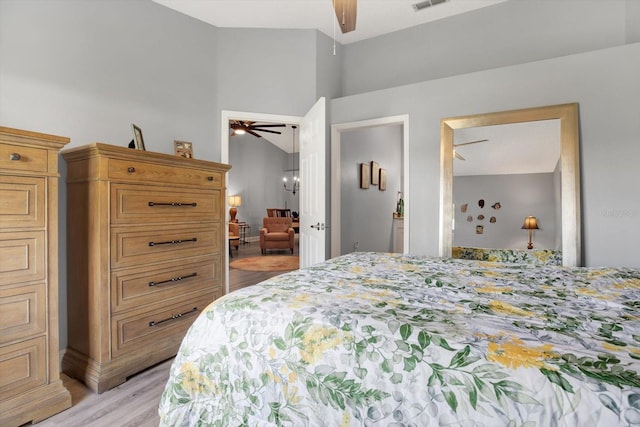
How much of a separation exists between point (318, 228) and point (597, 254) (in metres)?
2.31

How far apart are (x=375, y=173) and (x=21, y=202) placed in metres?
4.82

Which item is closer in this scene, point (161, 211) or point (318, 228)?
point (161, 211)

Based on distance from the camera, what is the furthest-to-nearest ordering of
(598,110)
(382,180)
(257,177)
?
(257,177), (382,180), (598,110)

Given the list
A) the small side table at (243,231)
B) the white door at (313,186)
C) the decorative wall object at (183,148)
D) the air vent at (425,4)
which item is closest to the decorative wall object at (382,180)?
the white door at (313,186)

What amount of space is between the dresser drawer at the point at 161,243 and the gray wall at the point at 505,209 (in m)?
2.21

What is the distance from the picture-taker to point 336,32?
386 centimetres

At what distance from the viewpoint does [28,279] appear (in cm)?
165

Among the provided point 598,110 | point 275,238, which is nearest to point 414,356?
point 598,110

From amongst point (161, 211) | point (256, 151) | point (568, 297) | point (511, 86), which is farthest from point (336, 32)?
point (256, 151)

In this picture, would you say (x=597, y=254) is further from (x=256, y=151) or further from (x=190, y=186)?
(x=256, y=151)

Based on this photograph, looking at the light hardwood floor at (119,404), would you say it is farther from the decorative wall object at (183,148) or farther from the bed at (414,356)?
the decorative wall object at (183,148)

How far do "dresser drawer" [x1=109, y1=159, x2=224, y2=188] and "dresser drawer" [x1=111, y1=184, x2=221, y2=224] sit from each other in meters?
0.05

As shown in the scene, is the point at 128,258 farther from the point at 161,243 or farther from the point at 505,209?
the point at 505,209

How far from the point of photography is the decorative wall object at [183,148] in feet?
9.76
